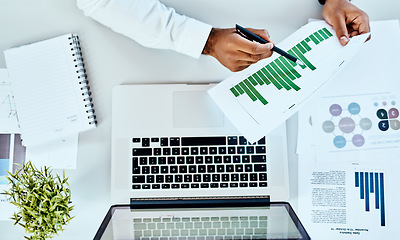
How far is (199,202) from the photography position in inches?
30.2

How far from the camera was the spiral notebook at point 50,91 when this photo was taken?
79 centimetres

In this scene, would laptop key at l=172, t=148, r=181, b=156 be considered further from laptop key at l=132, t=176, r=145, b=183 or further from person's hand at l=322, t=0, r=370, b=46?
person's hand at l=322, t=0, r=370, b=46

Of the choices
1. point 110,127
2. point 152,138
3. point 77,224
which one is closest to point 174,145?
point 152,138

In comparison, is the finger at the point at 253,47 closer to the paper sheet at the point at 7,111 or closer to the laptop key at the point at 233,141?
the laptop key at the point at 233,141

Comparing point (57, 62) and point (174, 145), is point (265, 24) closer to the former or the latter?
point (174, 145)

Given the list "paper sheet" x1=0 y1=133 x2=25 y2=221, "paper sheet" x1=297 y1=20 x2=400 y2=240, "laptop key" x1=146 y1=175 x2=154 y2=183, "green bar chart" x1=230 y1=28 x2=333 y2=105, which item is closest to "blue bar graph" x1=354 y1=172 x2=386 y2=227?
"paper sheet" x1=297 y1=20 x2=400 y2=240

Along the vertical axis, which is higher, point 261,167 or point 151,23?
point 151,23

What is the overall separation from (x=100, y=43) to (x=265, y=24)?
0.39 metres

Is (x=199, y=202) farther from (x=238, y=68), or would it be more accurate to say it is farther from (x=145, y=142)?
(x=238, y=68)

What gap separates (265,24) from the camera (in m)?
0.81

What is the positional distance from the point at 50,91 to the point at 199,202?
42 centimetres

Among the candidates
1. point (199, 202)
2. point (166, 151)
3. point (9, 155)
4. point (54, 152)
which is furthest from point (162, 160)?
point (9, 155)

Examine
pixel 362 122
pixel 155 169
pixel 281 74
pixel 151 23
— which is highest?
pixel 151 23

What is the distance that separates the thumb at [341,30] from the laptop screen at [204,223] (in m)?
0.38
